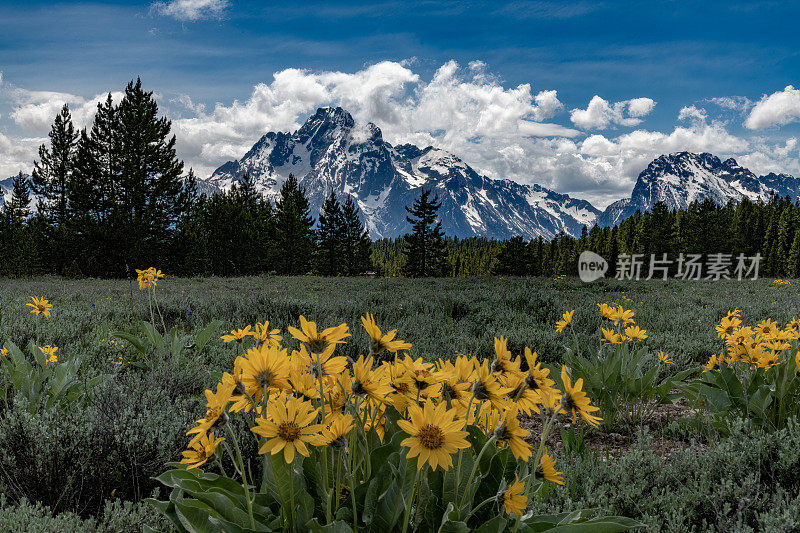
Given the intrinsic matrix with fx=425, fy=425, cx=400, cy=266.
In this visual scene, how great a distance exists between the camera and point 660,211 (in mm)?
62406

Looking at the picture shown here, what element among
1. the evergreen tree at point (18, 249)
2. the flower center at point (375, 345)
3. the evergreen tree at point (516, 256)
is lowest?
the evergreen tree at point (18, 249)

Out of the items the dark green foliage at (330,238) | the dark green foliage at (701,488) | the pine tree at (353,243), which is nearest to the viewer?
the dark green foliage at (701,488)

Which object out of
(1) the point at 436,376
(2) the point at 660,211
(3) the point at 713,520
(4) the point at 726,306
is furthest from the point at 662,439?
(2) the point at 660,211

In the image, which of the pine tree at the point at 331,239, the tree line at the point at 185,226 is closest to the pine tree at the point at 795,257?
the tree line at the point at 185,226

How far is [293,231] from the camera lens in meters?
40.3

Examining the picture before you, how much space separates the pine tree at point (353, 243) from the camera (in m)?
49.6

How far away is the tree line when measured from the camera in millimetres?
23531

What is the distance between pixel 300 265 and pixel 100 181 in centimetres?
2105

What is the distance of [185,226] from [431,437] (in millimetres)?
31173

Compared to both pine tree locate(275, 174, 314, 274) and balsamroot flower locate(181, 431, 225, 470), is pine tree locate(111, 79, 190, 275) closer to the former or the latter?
pine tree locate(275, 174, 314, 274)

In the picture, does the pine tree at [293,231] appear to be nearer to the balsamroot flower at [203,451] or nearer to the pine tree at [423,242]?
the pine tree at [423,242]

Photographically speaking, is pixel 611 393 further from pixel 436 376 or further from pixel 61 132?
pixel 61 132

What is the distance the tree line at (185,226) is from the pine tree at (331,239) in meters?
0.13

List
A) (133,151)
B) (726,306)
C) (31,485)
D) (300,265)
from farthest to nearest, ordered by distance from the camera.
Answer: (300,265) < (133,151) < (726,306) < (31,485)
